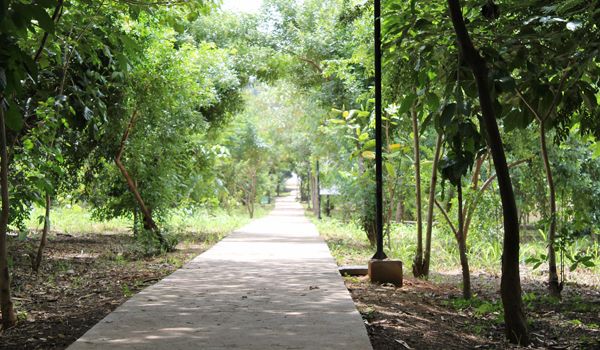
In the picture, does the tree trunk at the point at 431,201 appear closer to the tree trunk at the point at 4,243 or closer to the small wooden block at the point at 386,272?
the small wooden block at the point at 386,272

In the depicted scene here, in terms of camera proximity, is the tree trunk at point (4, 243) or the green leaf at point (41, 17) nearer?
the green leaf at point (41, 17)

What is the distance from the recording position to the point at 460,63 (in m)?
5.90

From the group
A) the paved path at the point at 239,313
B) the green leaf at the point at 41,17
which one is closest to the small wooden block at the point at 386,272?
the paved path at the point at 239,313

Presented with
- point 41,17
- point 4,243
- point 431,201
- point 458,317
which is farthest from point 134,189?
point 41,17

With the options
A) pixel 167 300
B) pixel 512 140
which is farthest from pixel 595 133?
pixel 167 300

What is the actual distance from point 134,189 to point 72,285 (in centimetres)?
378

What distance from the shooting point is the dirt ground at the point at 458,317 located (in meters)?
5.81

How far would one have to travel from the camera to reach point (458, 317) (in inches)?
287

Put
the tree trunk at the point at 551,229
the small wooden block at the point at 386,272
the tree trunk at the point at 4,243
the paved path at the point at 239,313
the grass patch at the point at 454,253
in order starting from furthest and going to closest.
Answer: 1. the grass patch at the point at 454,253
2. the small wooden block at the point at 386,272
3. the tree trunk at the point at 551,229
4. the tree trunk at the point at 4,243
5. the paved path at the point at 239,313

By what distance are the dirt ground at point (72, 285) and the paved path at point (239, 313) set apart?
355mm

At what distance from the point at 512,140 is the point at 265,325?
21.2 feet

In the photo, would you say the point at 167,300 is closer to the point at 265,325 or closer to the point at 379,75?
the point at 265,325

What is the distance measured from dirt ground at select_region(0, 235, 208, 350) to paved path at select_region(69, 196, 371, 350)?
1.17 ft

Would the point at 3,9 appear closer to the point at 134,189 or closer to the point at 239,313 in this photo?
the point at 239,313
